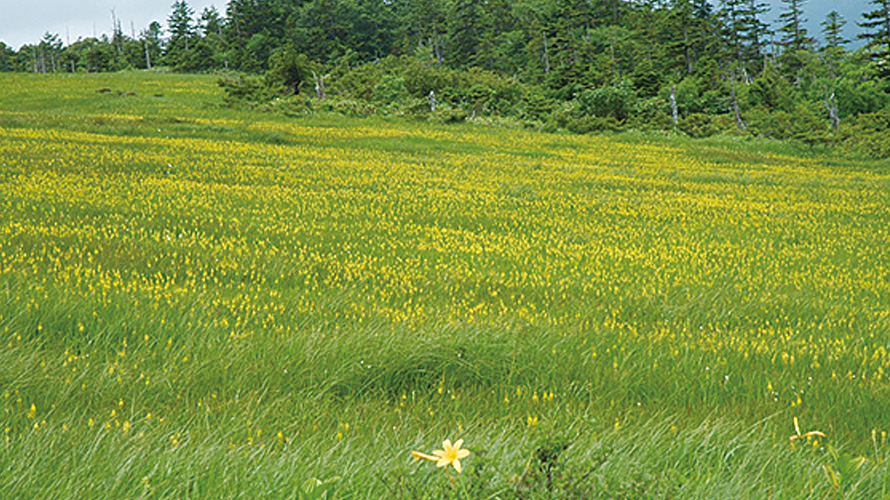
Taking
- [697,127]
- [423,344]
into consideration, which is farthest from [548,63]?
[423,344]

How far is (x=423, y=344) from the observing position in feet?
15.5

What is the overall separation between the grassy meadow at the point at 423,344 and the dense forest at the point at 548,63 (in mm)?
29004

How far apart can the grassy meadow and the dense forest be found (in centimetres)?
2900

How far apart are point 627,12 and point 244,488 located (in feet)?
319

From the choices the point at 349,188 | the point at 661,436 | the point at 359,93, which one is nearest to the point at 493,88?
the point at 359,93

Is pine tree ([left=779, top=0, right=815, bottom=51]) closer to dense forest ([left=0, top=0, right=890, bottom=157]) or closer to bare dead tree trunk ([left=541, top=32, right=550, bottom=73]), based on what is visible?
dense forest ([left=0, top=0, right=890, bottom=157])

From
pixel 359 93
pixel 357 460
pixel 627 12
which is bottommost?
pixel 357 460

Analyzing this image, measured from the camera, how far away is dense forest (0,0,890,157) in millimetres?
43750

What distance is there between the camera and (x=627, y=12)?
90750mm

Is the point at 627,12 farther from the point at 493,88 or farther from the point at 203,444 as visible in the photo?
the point at 203,444

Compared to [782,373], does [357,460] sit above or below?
above

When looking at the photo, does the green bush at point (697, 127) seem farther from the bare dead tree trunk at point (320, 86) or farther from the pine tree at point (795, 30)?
the pine tree at point (795, 30)

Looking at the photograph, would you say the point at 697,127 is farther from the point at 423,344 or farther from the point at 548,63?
the point at 548,63

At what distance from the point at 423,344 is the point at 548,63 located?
80.7m
